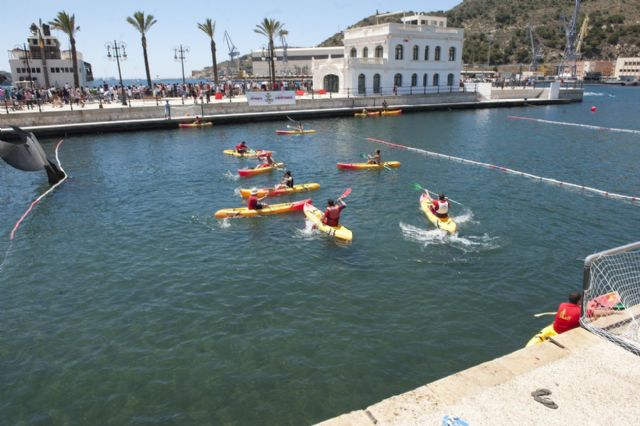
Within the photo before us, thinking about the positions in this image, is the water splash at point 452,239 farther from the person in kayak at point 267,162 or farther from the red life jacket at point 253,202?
the person in kayak at point 267,162

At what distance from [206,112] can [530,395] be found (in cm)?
4722

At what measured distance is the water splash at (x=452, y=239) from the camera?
16.4 meters

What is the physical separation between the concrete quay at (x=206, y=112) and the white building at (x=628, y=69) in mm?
139156

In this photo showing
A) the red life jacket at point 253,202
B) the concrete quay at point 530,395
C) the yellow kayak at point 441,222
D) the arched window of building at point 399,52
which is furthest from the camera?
the arched window of building at point 399,52

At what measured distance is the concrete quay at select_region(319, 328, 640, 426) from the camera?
628 centimetres

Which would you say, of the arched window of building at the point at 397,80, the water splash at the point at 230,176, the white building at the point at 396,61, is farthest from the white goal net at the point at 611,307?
the arched window of building at the point at 397,80

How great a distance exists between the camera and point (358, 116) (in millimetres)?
54219

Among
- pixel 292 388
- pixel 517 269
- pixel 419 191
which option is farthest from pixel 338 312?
pixel 419 191

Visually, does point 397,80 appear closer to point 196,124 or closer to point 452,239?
point 196,124

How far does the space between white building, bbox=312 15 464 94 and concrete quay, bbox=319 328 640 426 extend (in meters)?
54.7

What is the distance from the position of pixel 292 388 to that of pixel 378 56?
59.7m

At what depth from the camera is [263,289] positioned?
13.7 metres

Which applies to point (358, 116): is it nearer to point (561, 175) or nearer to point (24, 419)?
point (561, 175)

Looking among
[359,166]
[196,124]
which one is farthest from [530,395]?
[196,124]
